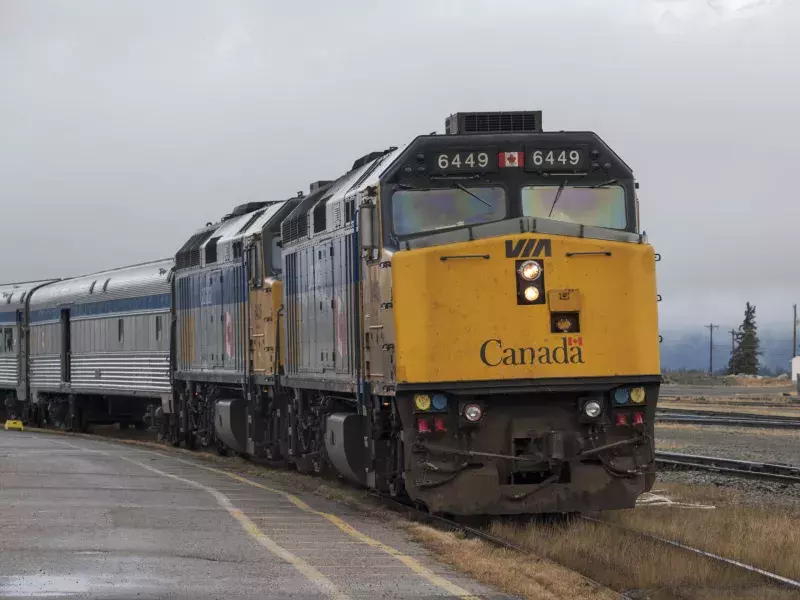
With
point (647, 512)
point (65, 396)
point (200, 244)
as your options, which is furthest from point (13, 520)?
point (65, 396)

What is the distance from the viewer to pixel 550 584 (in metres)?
10.3

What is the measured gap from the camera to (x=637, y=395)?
533 inches

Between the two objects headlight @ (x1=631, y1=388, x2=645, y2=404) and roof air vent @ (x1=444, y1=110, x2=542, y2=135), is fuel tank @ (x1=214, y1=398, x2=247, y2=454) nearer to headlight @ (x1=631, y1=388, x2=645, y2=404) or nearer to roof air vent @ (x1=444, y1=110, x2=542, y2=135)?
roof air vent @ (x1=444, y1=110, x2=542, y2=135)

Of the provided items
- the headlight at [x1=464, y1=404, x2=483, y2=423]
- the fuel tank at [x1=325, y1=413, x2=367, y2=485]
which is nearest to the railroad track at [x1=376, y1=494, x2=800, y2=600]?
the fuel tank at [x1=325, y1=413, x2=367, y2=485]

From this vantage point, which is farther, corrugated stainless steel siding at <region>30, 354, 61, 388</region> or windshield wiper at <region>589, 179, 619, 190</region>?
corrugated stainless steel siding at <region>30, 354, 61, 388</region>

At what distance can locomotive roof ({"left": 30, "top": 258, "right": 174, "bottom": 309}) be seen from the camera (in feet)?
95.4

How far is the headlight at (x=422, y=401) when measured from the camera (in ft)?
43.3

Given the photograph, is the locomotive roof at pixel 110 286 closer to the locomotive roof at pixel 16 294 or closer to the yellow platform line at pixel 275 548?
the locomotive roof at pixel 16 294

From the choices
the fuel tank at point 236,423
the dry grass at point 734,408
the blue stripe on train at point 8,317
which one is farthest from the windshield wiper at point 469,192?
the dry grass at point 734,408

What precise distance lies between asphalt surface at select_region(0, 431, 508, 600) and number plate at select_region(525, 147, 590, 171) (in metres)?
3.99

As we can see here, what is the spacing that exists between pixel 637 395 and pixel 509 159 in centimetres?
274

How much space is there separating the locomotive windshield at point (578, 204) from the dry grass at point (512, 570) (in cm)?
345

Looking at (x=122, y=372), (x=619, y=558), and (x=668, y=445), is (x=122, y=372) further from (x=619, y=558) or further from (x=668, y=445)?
(x=619, y=558)

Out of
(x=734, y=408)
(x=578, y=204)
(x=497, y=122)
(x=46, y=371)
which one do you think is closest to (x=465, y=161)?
(x=497, y=122)
